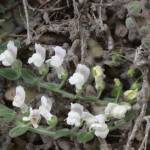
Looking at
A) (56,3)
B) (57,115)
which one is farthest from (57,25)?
(57,115)

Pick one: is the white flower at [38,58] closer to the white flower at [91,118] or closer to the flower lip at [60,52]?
the flower lip at [60,52]

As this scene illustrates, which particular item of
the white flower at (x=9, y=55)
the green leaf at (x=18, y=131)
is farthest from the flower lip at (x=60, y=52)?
the green leaf at (x=18, y=131)

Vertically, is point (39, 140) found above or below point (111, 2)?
below

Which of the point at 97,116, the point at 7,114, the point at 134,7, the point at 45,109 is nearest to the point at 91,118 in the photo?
the point at 97,116

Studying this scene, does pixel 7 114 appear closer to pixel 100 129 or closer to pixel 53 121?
pixel 53 121

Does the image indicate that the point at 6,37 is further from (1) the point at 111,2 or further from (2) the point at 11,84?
(1) the point at 111,2

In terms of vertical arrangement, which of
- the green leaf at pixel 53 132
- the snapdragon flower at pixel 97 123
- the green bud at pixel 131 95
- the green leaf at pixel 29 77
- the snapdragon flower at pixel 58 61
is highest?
the snapdragon flower at pixel 58 61
